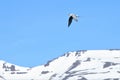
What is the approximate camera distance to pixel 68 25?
1185 inches

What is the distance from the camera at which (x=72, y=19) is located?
30812 mm

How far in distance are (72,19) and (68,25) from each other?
33.5 inches
